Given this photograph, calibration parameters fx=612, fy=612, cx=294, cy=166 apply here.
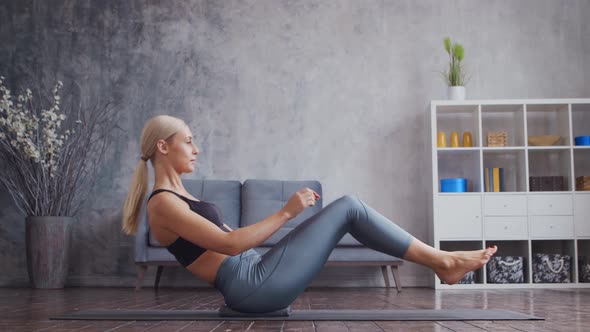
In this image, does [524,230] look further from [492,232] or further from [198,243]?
[198,243]

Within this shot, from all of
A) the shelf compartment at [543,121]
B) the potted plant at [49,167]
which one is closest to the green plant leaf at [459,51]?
the shelf compartment at [543,121]

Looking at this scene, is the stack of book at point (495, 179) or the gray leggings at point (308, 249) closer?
the gray leggings at point (308, 249)

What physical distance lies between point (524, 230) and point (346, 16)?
260cm

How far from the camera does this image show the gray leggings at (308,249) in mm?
2283

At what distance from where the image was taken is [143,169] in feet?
7.81

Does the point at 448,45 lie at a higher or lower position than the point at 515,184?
higher

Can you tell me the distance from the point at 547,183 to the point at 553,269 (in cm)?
75

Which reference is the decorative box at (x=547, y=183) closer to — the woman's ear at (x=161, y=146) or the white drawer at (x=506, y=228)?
the white drawer at (x=506, y=228)

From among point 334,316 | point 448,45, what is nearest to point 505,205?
point 448,45

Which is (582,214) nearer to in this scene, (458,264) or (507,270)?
(507,270)

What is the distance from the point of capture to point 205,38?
19.6ft

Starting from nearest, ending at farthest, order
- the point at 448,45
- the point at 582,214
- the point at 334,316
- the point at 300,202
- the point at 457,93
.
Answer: the point at 300,202, the point at 334,316, the point at 582,214, the point at 457,93, the point at 448,45

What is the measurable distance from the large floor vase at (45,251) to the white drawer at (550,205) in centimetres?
409

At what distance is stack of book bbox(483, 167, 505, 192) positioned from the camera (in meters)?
5.48
